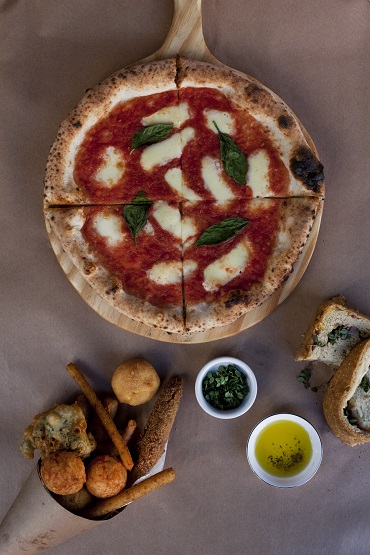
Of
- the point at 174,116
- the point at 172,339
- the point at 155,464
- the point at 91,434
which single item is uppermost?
the point at 174,116

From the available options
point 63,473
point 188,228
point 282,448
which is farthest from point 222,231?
point 63,473

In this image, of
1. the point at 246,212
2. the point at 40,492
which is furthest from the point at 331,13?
the point at 40,492

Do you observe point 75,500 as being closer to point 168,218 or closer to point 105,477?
point 105,477

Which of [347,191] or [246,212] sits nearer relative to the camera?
[246,212]

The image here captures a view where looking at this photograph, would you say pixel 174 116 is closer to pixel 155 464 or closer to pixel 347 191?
pixel 347 191

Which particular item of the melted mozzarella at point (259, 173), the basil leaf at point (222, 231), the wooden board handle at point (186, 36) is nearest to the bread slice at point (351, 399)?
the basil leaf at point (222, 231)

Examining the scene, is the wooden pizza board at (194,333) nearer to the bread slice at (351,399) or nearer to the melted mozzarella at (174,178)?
the bread slice at (351,399)
